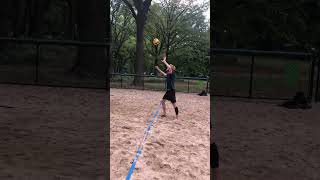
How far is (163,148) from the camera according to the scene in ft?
17.9

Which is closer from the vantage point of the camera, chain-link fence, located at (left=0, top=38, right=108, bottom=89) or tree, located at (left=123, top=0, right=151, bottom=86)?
chain-link fence, located at (left=0, top=38, right=108, bottom=89)

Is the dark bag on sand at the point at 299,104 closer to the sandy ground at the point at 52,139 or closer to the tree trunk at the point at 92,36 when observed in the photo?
the sandy ground at the point at 52,139

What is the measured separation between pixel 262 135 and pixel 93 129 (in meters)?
3.15

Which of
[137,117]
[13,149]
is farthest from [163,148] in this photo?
[137,117]

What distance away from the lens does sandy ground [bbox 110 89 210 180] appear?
172 inches

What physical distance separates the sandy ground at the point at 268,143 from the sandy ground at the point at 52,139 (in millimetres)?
1819

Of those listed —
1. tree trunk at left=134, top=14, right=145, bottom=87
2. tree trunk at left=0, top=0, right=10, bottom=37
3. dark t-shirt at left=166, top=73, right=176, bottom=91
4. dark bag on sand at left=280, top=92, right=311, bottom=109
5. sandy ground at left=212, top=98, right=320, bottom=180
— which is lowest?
sandy ground at left=212, top=98, right=320, bottom=180

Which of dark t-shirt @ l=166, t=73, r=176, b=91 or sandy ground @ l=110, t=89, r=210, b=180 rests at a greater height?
dark t-shirt @ l=166, t=73, r=176, b=91

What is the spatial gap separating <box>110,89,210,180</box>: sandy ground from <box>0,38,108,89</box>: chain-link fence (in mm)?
7310

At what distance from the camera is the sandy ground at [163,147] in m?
4.36

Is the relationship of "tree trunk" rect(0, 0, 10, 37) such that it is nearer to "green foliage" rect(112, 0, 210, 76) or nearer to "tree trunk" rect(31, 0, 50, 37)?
"tree trunk" rect(31, 0, 50, 37)

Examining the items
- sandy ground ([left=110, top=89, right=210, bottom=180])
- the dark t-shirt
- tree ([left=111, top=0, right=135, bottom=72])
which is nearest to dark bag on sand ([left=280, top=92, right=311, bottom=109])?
sandy ground ([left=110, top=89, right=210, bottom=180])

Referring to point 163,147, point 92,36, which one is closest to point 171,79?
point 163,147

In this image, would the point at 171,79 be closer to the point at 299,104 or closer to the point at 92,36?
the point at 299,104
